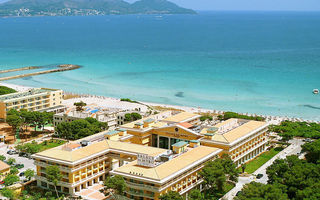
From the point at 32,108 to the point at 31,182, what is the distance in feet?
119

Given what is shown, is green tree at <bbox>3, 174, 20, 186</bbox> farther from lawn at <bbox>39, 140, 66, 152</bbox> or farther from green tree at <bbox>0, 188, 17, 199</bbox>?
lawn at <bbox>39, 140, 66, 152</bbox>

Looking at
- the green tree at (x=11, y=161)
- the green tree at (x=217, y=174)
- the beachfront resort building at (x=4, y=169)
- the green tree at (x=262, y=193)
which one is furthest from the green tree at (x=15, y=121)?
the green tree at (x=262, y=193)

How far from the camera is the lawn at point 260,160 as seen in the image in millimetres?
57438

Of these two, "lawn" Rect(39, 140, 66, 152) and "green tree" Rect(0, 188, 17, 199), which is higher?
"green tree" Rect(0, 188, 17, 199)

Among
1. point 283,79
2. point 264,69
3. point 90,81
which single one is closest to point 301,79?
point 283,79

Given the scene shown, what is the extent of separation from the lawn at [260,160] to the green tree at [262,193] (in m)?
13.9

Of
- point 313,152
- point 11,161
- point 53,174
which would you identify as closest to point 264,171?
point 313,152

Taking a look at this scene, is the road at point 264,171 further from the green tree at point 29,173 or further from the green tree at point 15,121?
the green tree at point 15,121

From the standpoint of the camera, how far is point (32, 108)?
84625 mm

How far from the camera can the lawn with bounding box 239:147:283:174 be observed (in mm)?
57438

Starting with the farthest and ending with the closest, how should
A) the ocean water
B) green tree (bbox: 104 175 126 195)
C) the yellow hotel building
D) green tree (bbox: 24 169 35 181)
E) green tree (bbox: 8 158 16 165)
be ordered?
1. the ocean water
2. green tree (bbox: 8 158 16 165)
3. green tree (bbox: 24 169 35 181)
4. the yellow hotel building
5. green tree (bbox: 104 175 126 195)

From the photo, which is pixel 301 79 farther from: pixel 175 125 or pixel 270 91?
pixel 175 125

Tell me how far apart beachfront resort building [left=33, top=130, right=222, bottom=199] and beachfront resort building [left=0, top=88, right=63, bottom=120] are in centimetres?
3135

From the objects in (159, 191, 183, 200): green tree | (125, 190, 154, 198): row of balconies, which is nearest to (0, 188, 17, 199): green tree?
(125, 190, 154, 198): row of balconies
